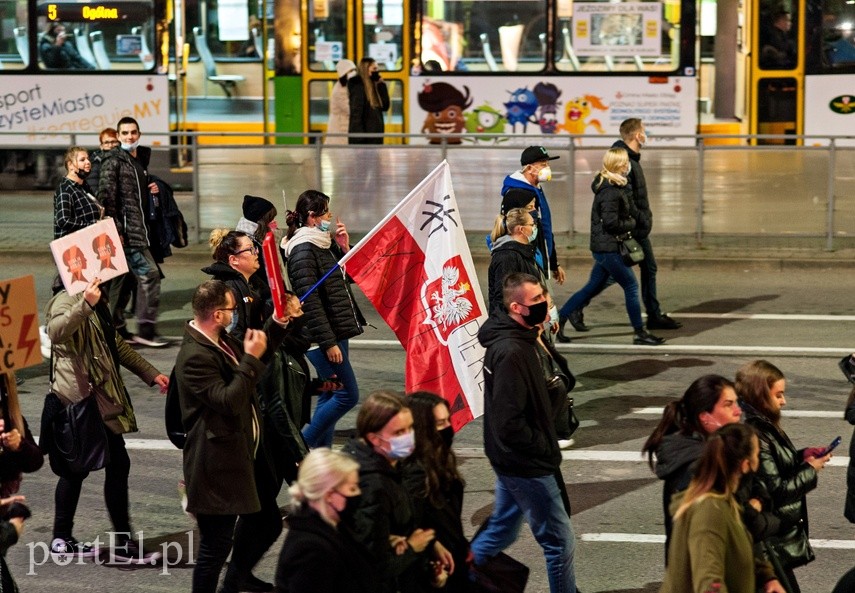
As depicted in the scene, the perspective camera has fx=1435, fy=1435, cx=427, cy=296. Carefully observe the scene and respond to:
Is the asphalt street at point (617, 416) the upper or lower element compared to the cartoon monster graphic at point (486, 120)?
lower

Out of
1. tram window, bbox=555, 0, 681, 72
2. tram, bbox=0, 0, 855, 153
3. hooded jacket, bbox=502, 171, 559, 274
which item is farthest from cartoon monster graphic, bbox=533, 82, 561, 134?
hooded jacket, bbox=502, 171, 559, 274

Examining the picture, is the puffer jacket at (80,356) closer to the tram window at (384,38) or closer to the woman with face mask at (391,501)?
the woman with face mask at (391,501)

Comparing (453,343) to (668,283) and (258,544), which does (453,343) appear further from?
(668,283)

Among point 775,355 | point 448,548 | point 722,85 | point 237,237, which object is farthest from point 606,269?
point 722,85

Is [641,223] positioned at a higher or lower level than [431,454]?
higher

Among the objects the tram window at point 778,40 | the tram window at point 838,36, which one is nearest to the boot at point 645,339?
the tram window at point 778,40

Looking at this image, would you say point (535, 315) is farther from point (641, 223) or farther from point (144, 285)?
point (144, 285)

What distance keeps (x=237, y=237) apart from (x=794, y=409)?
14.8 feet

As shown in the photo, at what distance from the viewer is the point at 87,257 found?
24.6 feet

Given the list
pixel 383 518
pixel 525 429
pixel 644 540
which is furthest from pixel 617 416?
pixel 383 518

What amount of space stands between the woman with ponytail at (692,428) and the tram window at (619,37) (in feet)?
47.9

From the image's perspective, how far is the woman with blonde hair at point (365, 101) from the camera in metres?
18.7

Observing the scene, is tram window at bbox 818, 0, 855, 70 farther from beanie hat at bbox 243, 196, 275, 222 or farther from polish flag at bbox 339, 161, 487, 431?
beanie hat at bbox 243, 196, 275, 222

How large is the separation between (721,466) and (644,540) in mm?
2768
